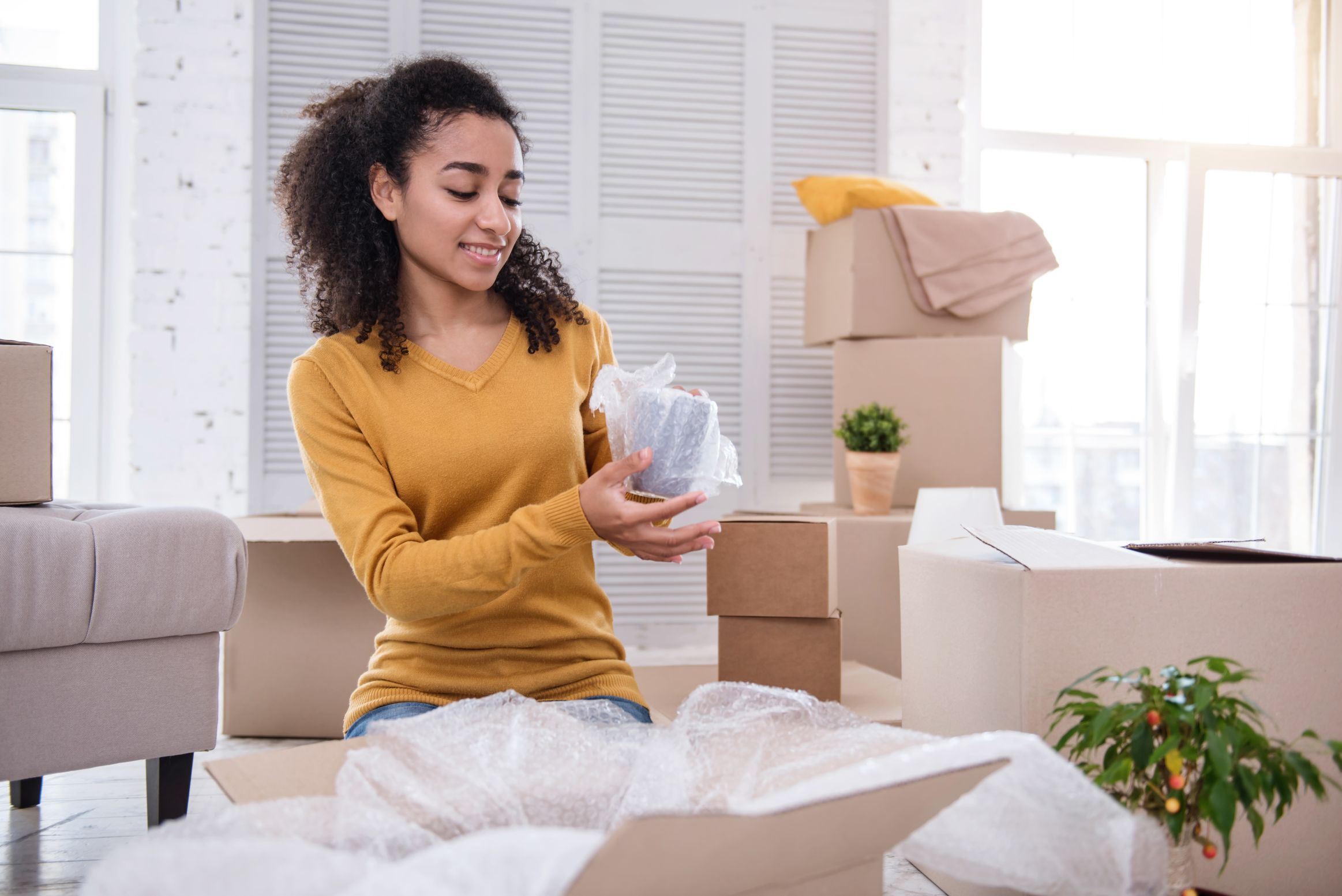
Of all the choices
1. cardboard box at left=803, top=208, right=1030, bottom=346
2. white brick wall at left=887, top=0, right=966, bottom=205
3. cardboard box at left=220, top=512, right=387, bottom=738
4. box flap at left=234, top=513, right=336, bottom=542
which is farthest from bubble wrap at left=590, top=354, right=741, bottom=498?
white brick wall at left=887, top=0, right=966, bottom=205

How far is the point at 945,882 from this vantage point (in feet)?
3.82

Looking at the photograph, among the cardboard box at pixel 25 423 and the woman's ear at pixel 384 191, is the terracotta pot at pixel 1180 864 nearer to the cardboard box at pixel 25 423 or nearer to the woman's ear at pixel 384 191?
the woman's ear at pixel 384 191

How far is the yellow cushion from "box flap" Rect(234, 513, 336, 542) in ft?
4.59

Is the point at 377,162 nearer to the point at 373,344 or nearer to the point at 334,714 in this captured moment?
the point at 373,344

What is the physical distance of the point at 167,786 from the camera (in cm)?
139

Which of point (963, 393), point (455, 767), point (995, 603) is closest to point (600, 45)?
point (963, 393)

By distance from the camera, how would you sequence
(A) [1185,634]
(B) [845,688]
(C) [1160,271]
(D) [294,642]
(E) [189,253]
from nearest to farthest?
(A) [1185,634] → (B) [845,688] → (D) [294,642] → (E) [189,253] → (C) [1160,271]

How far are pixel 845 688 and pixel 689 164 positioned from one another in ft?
5.05

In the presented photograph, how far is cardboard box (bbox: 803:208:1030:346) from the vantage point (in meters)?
2.38

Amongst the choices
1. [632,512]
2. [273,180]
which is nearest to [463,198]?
[632,512]

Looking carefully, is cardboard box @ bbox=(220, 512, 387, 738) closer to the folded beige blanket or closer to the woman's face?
the woman's face

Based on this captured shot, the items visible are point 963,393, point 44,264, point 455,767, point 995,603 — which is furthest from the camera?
point 44,264

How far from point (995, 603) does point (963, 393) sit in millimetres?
1421

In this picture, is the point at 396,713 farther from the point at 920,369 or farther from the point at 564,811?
the point at 920,369
